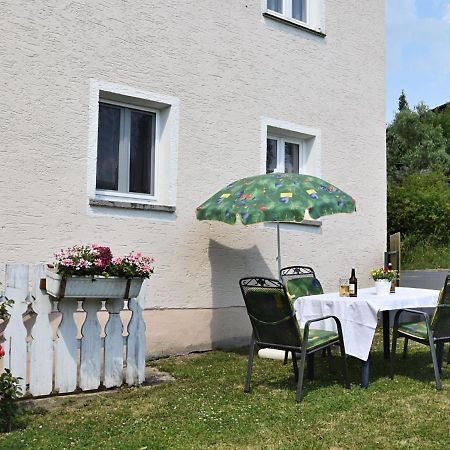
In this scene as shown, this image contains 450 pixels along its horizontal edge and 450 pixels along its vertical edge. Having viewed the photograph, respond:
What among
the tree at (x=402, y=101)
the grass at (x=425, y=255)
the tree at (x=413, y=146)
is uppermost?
the tree at (x=402, y=101)

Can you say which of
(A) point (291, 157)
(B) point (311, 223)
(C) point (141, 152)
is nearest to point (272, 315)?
(C) point (141, 152)

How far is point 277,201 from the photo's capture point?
6340 millimetres

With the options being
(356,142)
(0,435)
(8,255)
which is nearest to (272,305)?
(0,435)

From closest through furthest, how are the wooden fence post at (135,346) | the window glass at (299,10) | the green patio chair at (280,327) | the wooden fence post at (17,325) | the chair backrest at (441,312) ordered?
the wooden fence post at (17,325) → the green patio chair at (280,327) → the chair backrest at (441,312) → the wooden fence post at (135,346) → the window glass at (299,10)

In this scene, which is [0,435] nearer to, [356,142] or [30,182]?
[30,182]

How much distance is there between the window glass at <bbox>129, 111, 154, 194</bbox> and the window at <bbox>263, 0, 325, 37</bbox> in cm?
294

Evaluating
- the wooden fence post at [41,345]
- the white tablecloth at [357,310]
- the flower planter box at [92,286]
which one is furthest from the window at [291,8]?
the wooden fence post at [41,345]

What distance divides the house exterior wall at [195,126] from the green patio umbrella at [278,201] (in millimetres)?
1119

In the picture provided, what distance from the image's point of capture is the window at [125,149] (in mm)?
7383

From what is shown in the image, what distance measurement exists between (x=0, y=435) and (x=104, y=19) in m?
4.95

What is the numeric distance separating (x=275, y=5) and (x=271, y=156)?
7.90 ft

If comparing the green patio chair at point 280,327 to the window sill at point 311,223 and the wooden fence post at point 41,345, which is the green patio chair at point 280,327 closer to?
the wooden fence post at point 41,345

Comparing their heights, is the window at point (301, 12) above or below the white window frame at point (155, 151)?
above

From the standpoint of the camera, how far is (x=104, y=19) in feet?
23.6
